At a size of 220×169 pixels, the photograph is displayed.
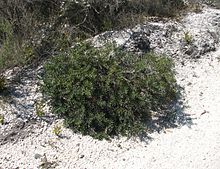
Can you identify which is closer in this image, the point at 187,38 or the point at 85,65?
the point at 85,65

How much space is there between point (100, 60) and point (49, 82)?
32.0 inches

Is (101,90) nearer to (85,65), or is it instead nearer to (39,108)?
(85,65)

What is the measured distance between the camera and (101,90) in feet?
21.1

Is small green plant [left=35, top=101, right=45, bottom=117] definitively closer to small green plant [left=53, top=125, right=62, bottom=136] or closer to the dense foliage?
small green plant [left=53, top=125, right=62, bottom=136]

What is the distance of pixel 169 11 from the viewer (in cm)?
905

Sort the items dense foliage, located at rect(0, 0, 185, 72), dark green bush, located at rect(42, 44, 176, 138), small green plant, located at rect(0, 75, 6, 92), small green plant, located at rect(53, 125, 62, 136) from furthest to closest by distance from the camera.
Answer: dense foliage, located at rect(0, 0, 185, 72), small green plant, located at rect(0, 75, 6, 92), dark green bush, located at rect(42, 44, 176, 138), small green plant, located at rect(53, 125, 62, 136)

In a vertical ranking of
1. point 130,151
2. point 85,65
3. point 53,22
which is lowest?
point 130,151

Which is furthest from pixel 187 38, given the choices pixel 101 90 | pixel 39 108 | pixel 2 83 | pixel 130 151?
pixel 2 83

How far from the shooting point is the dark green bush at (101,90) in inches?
249

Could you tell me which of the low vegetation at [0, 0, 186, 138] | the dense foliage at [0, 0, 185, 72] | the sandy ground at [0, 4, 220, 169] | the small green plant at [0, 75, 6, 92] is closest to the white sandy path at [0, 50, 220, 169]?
the sandy ground at [0, 4, 220, 169]

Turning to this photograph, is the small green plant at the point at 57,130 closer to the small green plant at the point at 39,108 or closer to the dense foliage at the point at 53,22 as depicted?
the small green plant at the point at 39,108

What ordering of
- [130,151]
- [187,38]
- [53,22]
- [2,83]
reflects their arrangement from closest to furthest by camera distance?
[130,151], [2,83], [53,22], [187,38]

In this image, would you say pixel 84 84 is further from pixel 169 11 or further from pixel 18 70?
pixel 169 11

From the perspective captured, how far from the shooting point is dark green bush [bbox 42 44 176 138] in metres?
6.31
